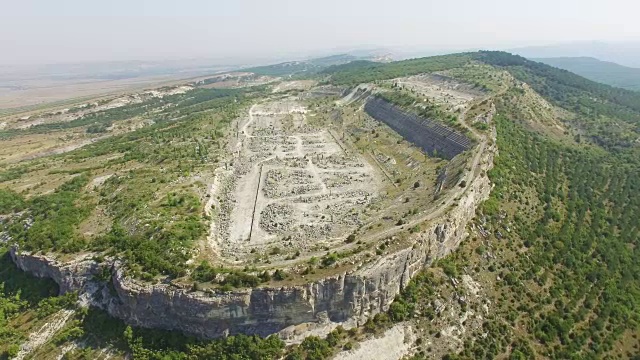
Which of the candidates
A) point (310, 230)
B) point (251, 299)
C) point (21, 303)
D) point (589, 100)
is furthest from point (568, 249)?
point (589, 100)

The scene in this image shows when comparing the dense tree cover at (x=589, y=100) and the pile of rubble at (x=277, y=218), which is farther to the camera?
the dense tree cover at (x=589, y=100)

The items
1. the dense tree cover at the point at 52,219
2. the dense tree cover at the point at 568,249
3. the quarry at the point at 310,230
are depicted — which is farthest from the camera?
the dense tree cover at the point at 52,219

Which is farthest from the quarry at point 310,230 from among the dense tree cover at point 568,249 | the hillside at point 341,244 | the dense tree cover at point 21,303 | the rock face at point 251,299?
the dense tree cover at point 568,249

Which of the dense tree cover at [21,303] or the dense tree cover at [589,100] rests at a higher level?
the dense tree cover at [589,100]

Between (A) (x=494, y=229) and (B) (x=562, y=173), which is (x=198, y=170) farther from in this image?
(B) (x=562, y=173)

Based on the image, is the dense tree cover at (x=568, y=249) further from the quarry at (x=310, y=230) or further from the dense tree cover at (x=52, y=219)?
the dense tree cover at (x=52, y=219)

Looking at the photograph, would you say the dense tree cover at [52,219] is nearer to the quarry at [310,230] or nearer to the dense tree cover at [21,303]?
the quarry at [310,230]

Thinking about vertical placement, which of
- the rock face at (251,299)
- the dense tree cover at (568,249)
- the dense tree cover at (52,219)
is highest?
the dense tree cover at (52,219)

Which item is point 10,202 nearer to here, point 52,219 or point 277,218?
point 52,219

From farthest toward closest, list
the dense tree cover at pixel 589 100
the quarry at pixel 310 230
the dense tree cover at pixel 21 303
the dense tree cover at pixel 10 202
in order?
the dense tree cover at pixel 589 100 → the dense tree cover at pixel 10 202 → the dense tree cover at pixel 21 303 → the quarry at pixel 310 230
